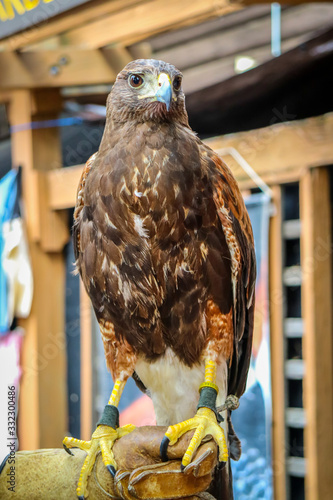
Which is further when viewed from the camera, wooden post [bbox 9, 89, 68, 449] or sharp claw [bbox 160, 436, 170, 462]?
wooden post [bbox 9, 89, 68, 449]

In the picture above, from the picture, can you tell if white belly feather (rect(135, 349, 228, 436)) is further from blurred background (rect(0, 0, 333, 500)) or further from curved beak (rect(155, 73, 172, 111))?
blurred background (rect(0, 0, 333, 500))

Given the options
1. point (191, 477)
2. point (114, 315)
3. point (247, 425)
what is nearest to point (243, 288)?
point (114, 315)

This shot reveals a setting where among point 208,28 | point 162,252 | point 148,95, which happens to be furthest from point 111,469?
point 208,28

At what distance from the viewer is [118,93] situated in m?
1.42

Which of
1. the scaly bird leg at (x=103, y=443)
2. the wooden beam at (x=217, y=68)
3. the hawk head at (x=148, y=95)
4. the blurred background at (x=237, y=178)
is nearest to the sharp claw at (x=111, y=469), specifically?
the scaly bird leg at (x=103, y=443)

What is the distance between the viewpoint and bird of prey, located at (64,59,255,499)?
4.40 ft

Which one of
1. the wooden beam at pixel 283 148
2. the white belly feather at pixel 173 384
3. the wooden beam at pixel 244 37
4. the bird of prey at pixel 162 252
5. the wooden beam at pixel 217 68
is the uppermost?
the wooden beam at pixel 244 37

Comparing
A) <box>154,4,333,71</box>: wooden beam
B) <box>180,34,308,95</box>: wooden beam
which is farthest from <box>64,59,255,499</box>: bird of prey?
<box>180,34,308,95</box>: wooden beam

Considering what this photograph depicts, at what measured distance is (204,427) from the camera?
4.62ft

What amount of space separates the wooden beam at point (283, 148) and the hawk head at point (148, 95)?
1116 millimetres

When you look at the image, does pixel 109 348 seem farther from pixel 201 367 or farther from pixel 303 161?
pixel 303 161

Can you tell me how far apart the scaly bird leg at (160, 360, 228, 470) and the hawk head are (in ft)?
2.06

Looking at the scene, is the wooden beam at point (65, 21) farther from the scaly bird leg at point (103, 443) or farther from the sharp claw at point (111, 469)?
the sharp claw at point (111, 469)

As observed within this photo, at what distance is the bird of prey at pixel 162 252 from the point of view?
4.40ft
